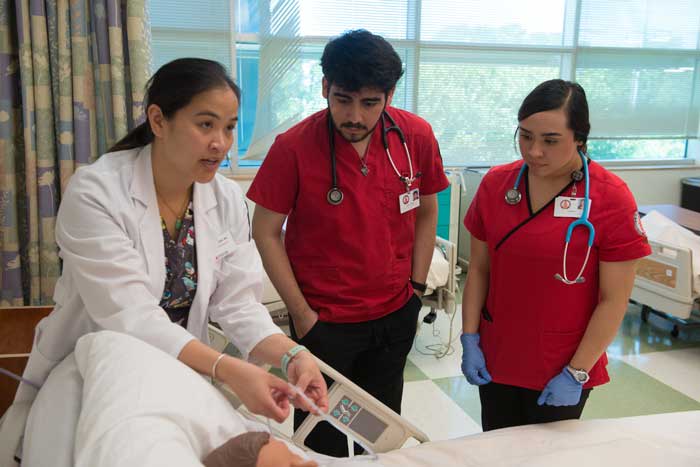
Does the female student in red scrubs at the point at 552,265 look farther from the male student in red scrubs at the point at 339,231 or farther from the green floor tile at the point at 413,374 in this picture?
the green floor tile at the point at 413,374

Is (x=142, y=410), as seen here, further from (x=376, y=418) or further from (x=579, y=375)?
(x=579, y=375)

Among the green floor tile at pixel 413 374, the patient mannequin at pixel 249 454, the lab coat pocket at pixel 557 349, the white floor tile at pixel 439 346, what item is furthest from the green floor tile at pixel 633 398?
the patient mannequin at pixel 249 454

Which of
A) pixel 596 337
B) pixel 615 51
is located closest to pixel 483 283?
pixel 596 337

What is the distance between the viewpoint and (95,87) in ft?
10.2

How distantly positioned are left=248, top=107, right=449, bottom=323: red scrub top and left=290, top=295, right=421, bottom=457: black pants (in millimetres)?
37

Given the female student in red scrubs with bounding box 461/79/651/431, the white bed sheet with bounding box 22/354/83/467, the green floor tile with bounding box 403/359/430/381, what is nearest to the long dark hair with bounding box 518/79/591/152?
the female student in red scrubs with bounding box 461/79/651/431

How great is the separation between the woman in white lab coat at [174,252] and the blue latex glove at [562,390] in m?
0.61

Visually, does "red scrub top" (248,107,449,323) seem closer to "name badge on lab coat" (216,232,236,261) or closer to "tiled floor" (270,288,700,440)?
"name badge on lab coat" (216,232,236,261)

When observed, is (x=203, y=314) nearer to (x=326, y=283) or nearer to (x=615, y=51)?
(x=326, y=283)

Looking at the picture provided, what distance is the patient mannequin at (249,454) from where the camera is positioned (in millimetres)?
1016

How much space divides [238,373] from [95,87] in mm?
2441

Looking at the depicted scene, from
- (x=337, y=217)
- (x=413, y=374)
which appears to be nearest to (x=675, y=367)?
(x=413, y=374)

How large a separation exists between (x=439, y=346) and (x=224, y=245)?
2.24m

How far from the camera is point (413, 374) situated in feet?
10.0
